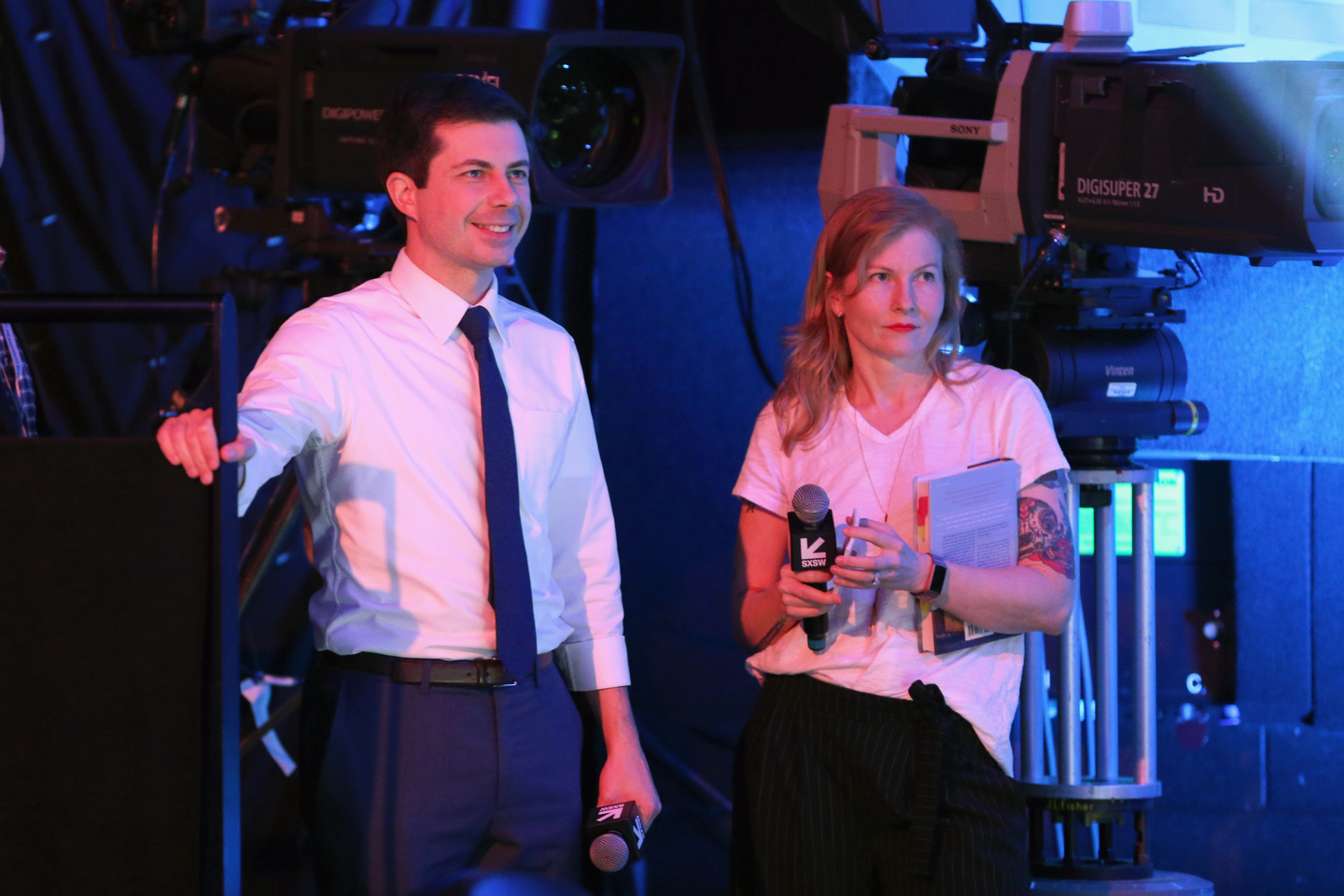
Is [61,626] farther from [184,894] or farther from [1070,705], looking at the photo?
[1070,705]

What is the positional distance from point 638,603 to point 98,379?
1454mm

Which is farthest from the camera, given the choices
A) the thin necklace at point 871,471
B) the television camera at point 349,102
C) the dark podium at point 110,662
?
the television camera at point 349,102

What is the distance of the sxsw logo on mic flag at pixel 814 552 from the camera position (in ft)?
5.52

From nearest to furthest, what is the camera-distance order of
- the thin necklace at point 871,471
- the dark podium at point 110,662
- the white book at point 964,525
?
the dark podium at point 110,662, the white book at point 964,525, the thin necklace at point 871,471

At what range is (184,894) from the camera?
127 cm

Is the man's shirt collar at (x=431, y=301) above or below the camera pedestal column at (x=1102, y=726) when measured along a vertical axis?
above

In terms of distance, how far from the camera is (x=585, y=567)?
1925 mm

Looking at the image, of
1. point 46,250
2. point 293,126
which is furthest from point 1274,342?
point 46,250

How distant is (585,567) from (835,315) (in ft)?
1.69

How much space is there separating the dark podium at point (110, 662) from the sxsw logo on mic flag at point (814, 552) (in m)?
0.70

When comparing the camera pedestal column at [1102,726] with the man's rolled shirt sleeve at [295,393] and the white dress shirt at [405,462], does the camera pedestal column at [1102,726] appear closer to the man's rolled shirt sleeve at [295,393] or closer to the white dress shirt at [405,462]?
the white dress shirt at [405,462]

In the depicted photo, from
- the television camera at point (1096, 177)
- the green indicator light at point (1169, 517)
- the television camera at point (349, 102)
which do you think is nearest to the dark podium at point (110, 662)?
the television camera at point (349, 102)

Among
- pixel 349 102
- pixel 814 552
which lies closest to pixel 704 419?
pixel 349 102

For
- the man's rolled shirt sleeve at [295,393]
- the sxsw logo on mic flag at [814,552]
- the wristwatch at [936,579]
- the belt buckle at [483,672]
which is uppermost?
the man's rolled shirt sleeve at [295,393]
